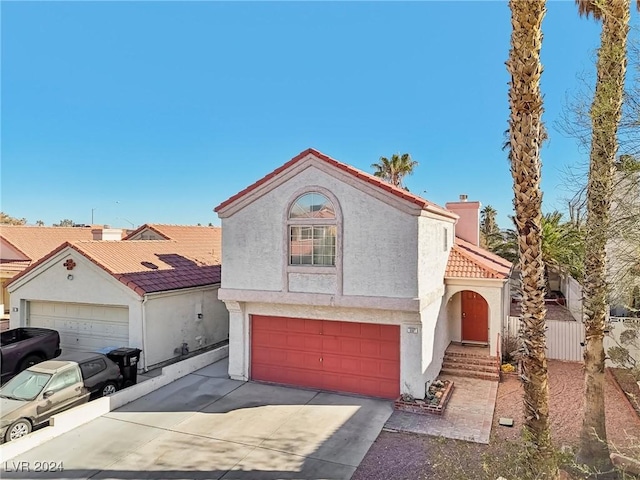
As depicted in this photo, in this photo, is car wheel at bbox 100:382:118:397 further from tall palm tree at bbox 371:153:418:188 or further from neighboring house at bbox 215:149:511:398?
tall palm tree at bbox 371:153:418:188

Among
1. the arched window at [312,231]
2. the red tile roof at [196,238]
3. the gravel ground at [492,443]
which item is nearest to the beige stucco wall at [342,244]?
the arched window at [312,231]

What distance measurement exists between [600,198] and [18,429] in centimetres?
1485

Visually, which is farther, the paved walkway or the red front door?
the red front door

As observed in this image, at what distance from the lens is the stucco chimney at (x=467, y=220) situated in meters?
24.4

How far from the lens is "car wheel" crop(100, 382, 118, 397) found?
13179 mm

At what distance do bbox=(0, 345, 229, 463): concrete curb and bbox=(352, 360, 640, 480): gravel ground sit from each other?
307 inches

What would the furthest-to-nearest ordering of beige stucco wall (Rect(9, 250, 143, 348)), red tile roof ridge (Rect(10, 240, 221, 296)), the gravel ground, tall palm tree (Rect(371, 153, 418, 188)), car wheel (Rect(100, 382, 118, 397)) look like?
tall palm tree (Rect(371, 153, 418, 188)) < red tile roof ridge (Rect(10, 240, 221, 296)) < beige stucco wall (Rect(9, 250, 143, 348)) < car wheel (Rect(100, 382, 118, 397)) < the gravel ground

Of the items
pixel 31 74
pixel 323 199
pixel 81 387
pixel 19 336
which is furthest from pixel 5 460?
pixel 31 74

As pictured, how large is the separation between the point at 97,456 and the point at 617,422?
14.0 m

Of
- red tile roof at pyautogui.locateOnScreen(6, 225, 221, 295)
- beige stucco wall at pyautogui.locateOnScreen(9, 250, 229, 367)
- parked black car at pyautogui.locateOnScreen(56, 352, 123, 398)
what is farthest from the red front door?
parked black car at pyautogui.locateOnScreen(56, 352, 123, 398)

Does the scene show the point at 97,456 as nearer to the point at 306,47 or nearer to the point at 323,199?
the point at 323,199

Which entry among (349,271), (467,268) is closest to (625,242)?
(349,271)

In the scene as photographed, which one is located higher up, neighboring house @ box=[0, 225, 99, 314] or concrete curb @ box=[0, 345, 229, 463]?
neighboring house @ box=[0, 225, 99, 314]

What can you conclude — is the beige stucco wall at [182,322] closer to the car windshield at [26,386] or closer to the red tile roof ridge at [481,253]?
the car windshield at [26,386]
